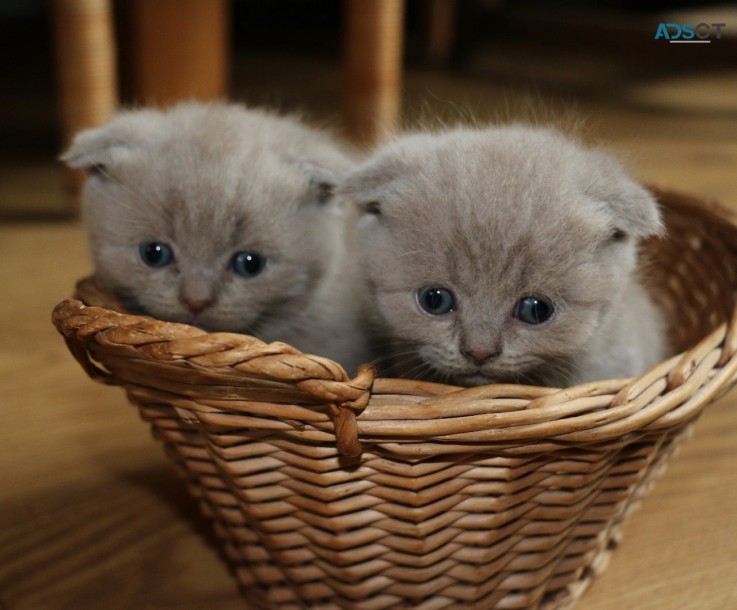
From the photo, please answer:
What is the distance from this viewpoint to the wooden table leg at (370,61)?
2.83m

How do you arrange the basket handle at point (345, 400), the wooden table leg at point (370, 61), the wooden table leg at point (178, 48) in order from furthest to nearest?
the wooden table leg at point (370, 61) < the wooden table leg at point (178, 48) < the basket handle at point (345, 400)

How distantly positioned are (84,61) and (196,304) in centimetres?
142

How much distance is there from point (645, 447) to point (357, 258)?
1.55 ft

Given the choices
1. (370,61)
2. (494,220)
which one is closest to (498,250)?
(494,220)

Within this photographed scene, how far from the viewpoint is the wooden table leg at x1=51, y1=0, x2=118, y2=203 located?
2.42 meters

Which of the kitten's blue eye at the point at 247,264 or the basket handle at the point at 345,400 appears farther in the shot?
the kitten's blue eye at the point at 247,264

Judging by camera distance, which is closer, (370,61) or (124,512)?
(124,512)

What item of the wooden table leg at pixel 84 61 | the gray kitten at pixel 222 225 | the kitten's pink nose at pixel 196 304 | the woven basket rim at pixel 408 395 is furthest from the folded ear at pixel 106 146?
the wooden table leg at pixel 84 61

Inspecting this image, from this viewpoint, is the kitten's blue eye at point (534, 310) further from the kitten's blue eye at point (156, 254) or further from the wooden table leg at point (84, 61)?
the wooden table leg at point (84, 61)

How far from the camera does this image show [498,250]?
114 cm

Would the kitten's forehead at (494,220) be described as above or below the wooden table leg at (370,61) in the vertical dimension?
above

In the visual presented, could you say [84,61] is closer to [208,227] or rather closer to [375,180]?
[208,227]

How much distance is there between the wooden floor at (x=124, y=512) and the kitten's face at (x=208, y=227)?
394 millimetres

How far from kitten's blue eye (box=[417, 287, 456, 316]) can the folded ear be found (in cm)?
51
